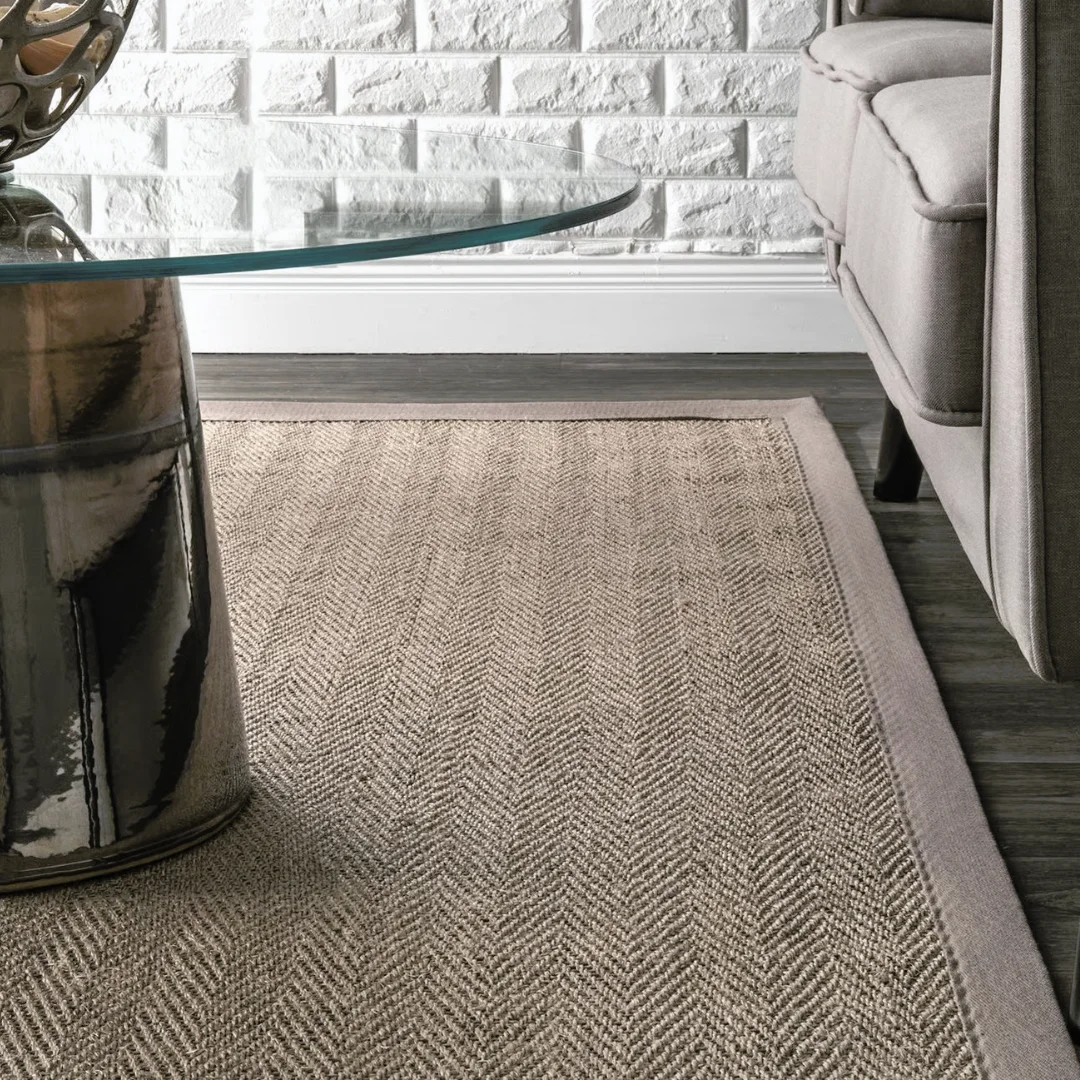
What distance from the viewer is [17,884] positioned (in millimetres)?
930

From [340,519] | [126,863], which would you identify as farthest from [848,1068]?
[340,519]

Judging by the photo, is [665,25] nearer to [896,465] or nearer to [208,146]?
[896,465]

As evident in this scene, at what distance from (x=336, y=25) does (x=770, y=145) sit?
2.25 feet

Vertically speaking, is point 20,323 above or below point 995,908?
above

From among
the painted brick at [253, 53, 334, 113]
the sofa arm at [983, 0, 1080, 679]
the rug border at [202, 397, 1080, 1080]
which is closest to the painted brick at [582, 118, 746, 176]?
the painted brick at [253, 53, 334, 113]

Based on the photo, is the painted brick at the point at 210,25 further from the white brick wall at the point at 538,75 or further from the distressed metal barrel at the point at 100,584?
the distressed metal barrel at the point at 100,584

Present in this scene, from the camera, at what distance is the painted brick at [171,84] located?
85.0 inches

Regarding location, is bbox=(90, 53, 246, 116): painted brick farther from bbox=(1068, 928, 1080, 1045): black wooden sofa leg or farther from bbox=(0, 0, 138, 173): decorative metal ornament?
bbox=(1068, 928, 1080, 1045): black wooden sofa leg

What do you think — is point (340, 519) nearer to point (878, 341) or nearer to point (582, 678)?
point (582, 678)

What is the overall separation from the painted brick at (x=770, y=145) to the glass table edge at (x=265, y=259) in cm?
156

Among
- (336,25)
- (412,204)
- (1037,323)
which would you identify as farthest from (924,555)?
(336,25)

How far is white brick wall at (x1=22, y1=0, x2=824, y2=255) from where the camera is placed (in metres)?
2.14

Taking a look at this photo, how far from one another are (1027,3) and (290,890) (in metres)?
0.68

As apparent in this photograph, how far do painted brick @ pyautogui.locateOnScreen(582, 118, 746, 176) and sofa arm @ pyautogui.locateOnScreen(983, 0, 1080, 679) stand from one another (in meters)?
1.44
